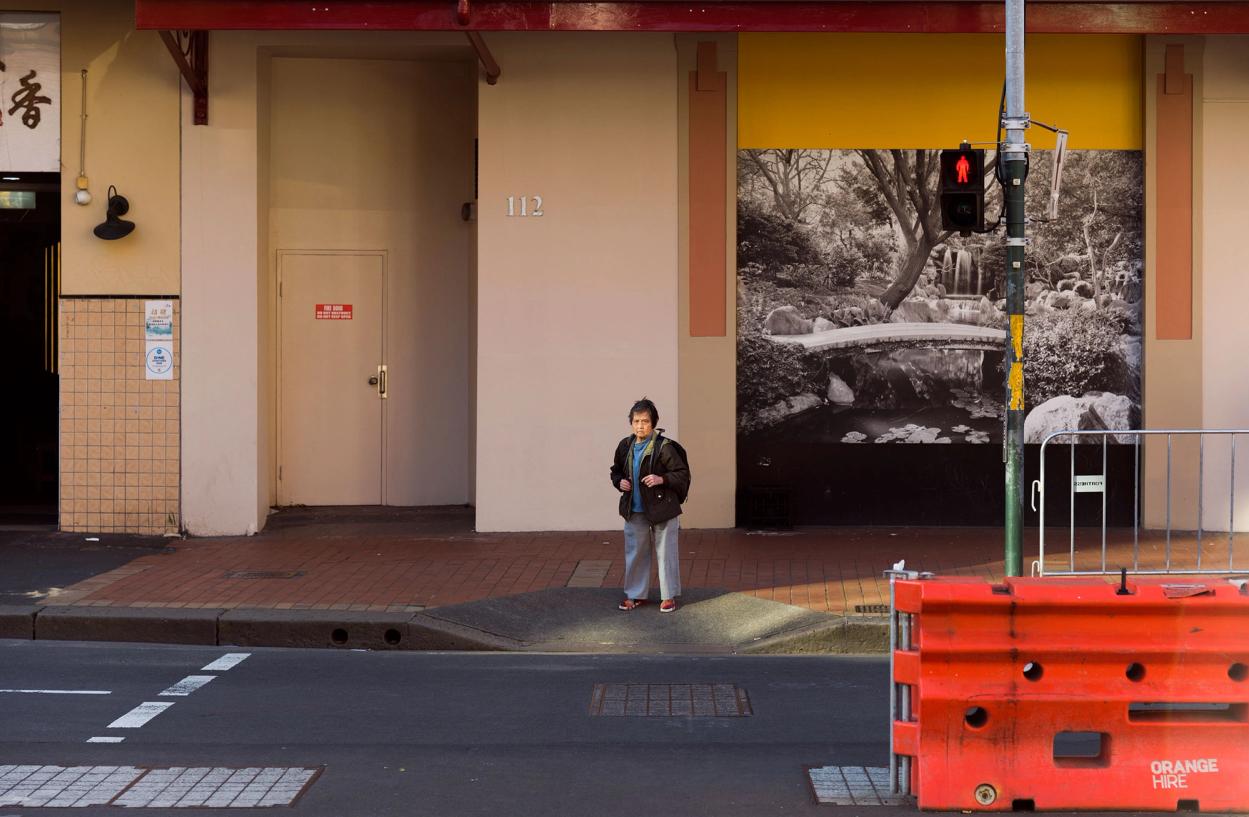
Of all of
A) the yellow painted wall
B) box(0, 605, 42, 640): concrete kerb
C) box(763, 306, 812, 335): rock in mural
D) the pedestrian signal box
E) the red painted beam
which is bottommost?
box(0, 605, 42, 640): concrete kerb

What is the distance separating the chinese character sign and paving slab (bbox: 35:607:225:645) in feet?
20.1

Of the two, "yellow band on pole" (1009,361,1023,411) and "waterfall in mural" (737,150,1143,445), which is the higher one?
"waterfall in mural" (737,150,1143,445)

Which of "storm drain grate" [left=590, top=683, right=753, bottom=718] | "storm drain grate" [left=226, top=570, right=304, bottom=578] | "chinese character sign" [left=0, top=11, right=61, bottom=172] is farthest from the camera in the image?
"chinese character sign" [left=0, top=11, right=61, bottom=172]

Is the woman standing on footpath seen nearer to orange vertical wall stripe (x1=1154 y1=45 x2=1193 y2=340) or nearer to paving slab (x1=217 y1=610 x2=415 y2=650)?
paving slab (x1=217 y1=610 x2=415 y2=650)

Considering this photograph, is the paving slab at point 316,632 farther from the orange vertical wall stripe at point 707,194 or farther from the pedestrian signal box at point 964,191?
the orange vertical wall stripe at point 707,194

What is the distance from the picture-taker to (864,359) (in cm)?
1559

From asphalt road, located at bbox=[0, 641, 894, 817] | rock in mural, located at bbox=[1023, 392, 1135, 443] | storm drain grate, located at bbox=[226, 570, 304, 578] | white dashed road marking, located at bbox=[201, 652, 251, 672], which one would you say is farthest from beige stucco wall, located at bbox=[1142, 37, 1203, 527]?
white dashed road marking, located at bbox=[201, 652, 251, 672]

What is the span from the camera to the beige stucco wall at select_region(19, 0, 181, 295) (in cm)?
1541

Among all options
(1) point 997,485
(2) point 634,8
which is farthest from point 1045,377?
(2) point 634,8

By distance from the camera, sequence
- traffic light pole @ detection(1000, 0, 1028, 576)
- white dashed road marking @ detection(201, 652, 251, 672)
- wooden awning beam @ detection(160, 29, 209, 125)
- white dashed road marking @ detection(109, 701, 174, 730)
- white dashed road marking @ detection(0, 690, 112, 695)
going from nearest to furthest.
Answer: white dashed road marking @ detection(109, 701, 174, 730) → white dashed road marking @ detection(0, 690, 112, 695) → white dashed road marking @ detection(201, 652, 251, 672) → traffic light pole @ detection(1000, 0, 1028, 576) → wooden awning beam @ detection(160, 29, 209, 125)

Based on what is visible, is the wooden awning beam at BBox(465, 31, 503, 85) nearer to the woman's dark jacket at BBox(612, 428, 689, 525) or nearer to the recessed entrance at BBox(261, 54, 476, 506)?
the recessed entrance at BBox(261, 54, 476, 506)

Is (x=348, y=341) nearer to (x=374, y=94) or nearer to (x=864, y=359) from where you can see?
(x=374, y=94)

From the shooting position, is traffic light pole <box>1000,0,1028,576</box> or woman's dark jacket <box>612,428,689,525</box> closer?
traffic light pole <box>1000,0,1028,576</box>

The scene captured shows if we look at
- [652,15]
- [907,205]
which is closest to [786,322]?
[907,205]
